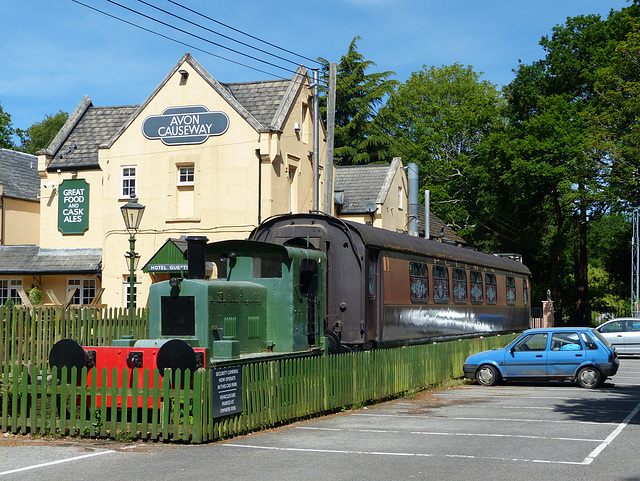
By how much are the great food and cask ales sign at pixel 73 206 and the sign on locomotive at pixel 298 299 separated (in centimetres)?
1611

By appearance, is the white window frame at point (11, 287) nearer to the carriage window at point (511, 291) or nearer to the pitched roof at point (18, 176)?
the pitched roof at point (18, 176)

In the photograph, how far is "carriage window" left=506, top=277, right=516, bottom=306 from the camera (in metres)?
31.7

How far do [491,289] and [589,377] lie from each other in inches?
372

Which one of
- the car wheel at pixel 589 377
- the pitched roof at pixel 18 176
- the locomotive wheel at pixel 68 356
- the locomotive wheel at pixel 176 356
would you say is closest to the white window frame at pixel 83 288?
the pitched roof at pixel 18 176

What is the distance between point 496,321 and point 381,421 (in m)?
16.9

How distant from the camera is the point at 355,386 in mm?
15547

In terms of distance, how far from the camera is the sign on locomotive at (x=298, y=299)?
12289mm

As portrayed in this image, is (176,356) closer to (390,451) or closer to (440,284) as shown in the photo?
(390,451)

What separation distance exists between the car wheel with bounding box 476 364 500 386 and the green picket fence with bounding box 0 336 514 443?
265 inches

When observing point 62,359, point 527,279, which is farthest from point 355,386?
point 527,279

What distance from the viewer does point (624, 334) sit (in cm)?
3203

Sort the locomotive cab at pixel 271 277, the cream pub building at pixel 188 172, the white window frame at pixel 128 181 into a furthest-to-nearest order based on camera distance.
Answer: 1. the white window frame at pixel 128 181
2. the cream pub building at pixel 188 172
3. the locomotive cab at pixel 271 277

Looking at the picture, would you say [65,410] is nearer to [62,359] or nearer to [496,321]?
[62,359]

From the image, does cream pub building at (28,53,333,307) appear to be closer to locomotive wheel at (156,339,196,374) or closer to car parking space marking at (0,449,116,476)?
locomotive wheel at (156,339,196,374)
